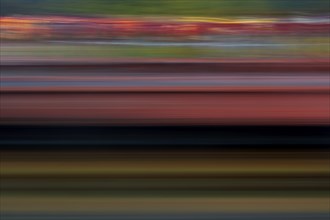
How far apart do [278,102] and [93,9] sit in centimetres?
88

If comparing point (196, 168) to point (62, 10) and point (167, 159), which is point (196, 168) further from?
point (62, 10)

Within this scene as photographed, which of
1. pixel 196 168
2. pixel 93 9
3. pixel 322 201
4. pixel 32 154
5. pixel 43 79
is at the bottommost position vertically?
pixel 322 201

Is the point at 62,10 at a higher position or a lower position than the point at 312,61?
higher

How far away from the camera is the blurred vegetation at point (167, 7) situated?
6.76 feet

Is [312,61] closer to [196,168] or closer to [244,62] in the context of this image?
[244,62]

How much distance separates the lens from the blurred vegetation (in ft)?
6.76

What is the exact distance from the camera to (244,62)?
205cm

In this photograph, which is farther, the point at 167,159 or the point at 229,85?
the point at 167,159

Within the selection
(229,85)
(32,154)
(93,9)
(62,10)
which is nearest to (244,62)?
(229,85)

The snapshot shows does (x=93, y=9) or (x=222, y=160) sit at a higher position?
(x=93, y=9)

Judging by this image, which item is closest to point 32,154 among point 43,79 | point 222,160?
point 43,79

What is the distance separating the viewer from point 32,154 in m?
2.26

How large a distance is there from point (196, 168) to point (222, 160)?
125 mm

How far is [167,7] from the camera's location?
209 cm
